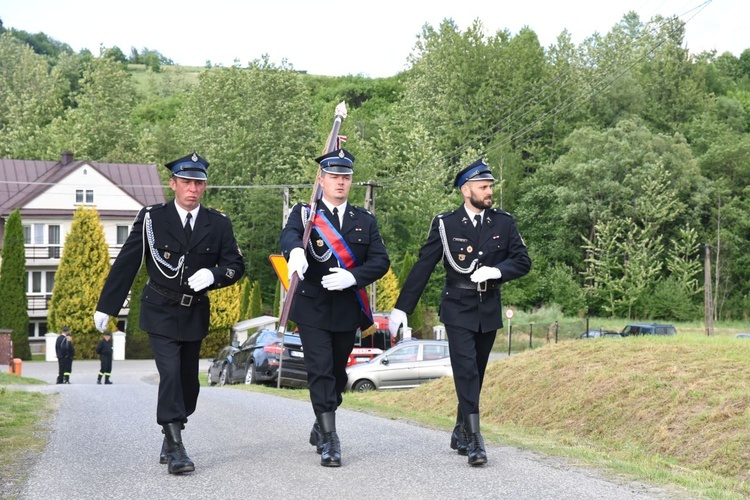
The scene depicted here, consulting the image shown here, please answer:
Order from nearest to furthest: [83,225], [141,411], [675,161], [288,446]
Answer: [288,446], [141,411], [83,225], [675,161]

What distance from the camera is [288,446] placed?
29.1 ft

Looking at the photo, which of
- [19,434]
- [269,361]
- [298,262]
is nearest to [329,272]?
[298,262]

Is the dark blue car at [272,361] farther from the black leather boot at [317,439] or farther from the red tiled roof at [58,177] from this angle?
the red tiled roof at [58,177]

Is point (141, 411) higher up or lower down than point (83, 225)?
lower down

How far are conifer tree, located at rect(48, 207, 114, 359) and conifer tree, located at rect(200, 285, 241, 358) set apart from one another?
606 centimetres

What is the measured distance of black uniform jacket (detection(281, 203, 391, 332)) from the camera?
8320 millimetres

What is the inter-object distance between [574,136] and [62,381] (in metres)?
→ 40.9

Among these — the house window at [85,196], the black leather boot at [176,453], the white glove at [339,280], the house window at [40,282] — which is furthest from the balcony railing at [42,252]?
the black leather boot at [176,453]

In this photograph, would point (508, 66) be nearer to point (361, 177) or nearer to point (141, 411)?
point (361, 177)

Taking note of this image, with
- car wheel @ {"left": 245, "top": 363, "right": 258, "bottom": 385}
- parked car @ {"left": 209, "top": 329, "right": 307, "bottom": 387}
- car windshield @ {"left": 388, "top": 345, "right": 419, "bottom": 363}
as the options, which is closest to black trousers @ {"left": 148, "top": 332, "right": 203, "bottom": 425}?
parked car @ {"left": 209, "top": 329, "right": 307, "bottom": 387}

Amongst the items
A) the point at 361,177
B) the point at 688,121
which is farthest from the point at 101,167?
the point at 688,121

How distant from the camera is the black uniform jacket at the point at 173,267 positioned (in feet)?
26.3

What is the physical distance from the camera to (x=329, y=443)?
7.88 metres

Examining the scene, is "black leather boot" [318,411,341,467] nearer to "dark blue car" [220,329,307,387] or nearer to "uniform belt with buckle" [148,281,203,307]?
"uniform belt with buckle" [148,281,203,307]
